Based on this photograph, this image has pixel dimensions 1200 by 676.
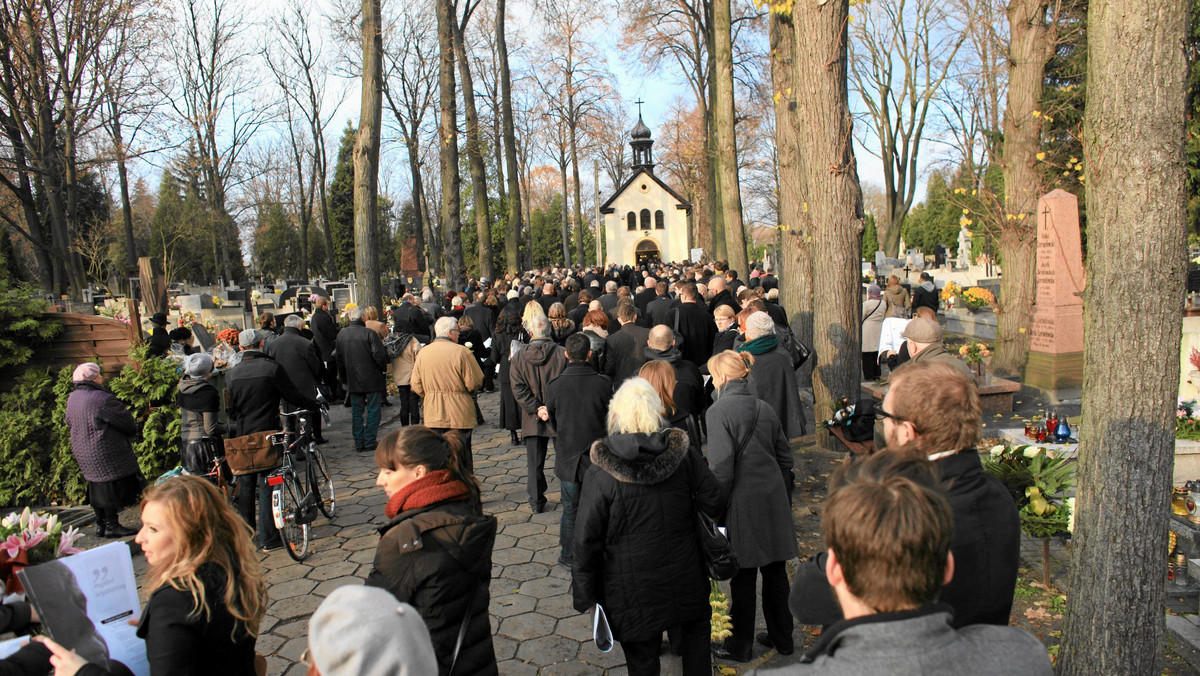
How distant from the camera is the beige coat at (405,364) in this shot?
9922 millimetres

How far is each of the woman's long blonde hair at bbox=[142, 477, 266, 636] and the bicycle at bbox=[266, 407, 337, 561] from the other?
11.8ft

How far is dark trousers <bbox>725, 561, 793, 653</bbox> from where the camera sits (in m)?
4.36

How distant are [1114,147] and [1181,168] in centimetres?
26

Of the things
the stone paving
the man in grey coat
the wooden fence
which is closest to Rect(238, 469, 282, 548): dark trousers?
the stone paving

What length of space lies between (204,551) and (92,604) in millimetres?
396

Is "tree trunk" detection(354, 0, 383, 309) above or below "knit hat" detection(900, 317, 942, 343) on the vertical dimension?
above

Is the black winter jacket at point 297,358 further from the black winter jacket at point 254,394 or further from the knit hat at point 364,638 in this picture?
the knit hat at point 364,638

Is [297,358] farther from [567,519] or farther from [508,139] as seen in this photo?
[508,139]

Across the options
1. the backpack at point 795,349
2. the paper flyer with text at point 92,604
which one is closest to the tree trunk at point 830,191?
the backpack at point 795,349

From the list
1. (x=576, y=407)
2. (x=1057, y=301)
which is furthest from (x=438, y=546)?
(x=1057, y=301)

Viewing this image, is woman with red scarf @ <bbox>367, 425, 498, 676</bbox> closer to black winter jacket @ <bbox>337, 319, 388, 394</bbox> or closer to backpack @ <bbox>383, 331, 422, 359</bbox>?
black winter jacket @ <bbox>337, 319, 388, 394</bbox>

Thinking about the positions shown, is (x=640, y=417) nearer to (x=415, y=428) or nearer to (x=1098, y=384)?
→ (x=415, y=428)

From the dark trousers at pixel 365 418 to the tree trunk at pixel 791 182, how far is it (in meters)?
5.92

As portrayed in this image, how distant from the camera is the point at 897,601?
1.65 metres
